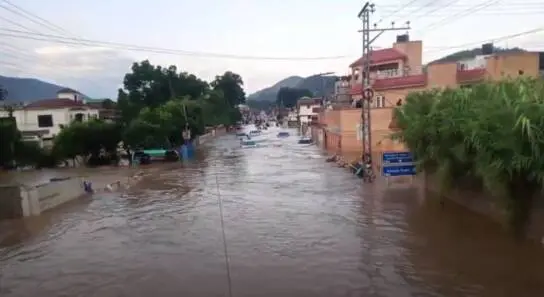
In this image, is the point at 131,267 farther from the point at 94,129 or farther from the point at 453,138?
Answer: the point at 94,129

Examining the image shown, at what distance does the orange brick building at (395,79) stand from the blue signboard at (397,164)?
5.43 meters

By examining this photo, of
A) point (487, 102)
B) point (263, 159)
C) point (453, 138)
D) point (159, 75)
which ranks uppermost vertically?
point (159, 75)

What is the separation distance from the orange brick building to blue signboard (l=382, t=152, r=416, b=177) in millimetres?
5429

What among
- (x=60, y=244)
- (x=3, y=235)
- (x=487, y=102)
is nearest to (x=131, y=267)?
(x=60, y=244)

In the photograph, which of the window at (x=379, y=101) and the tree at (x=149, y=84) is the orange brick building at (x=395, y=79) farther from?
the tree at (x=149, y=84)

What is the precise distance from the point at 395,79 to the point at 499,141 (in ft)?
98.5

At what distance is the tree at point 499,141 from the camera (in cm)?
1106

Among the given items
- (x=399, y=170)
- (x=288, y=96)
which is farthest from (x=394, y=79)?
(x=288, y=96)

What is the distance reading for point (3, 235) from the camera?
A: 16125mm

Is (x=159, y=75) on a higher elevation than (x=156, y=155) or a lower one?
higher

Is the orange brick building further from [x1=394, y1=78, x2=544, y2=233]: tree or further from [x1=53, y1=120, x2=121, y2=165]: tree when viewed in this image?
[x1=53, y1=120, x2=121, y2=165]: tree

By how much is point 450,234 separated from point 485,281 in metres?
4.03

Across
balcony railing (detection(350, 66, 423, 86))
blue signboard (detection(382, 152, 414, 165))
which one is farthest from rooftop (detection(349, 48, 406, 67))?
blue signboard (detection(382, 152, 414, 165))

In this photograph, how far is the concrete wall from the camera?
1839 cm
